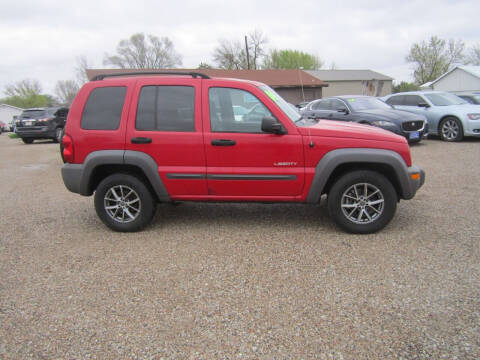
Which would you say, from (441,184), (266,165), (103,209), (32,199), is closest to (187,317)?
(266,165)

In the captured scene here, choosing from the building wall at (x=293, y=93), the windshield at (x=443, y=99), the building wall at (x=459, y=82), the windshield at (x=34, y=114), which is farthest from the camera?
the building wall at (x=459, y=82)

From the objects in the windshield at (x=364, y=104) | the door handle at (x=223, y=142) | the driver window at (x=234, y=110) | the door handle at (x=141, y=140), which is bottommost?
the door handle at (x=223, y=142)

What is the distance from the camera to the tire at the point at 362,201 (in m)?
3.89

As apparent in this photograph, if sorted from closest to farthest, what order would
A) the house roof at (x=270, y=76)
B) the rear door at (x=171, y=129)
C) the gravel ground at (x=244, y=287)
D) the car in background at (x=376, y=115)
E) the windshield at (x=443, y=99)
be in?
the gravel ground at (x=244, y=287)
the rear door at (x=171, y=129)
the car in background at (x=376, y=115)
the windshield at (x=443, y=99)
the house roof at (x=270, y=76)

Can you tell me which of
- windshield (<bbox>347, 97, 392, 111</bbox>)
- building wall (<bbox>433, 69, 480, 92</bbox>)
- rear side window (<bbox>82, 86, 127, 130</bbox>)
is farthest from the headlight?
building wall (<bbox>433, 69, 480, 92</bbox>)

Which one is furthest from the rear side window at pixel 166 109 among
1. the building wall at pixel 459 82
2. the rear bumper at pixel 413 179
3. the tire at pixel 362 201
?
the building wall at pixel 459 82

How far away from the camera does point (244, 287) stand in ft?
9.78

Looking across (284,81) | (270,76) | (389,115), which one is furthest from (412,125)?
(270,76)

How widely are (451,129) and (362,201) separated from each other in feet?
28.0

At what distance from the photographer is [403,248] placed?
3.62 m

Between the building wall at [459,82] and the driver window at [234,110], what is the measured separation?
3549cm

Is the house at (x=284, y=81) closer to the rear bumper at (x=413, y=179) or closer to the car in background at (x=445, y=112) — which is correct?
the car in background at (x=445, y=112)

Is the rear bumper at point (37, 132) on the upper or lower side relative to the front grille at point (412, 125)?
upper

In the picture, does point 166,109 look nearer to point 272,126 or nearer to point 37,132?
point 272,126
